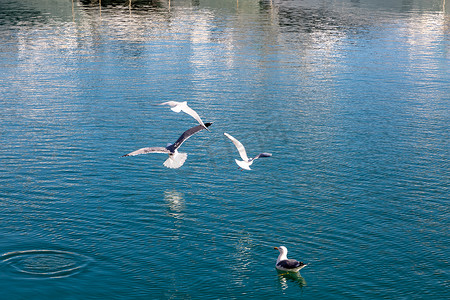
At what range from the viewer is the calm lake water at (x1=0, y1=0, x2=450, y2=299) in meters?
33.5

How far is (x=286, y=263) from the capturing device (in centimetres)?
3259

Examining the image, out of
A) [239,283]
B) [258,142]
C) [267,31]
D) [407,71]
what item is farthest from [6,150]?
[267,31]

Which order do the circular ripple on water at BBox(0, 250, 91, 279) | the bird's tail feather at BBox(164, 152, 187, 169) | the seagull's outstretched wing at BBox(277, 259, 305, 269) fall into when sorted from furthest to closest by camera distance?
the bird's tail feather at BBox(164, 152, 187, 169), the circular ripple on water at BBox(0, 250, 91, 279), the seagull's outstretched wing at BBox(277, 259, 305, 269)

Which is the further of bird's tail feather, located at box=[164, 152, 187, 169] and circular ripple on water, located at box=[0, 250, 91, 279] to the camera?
bird's tail feather, located at box=[164, 152, 187, 169]

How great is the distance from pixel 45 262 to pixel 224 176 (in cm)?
1692

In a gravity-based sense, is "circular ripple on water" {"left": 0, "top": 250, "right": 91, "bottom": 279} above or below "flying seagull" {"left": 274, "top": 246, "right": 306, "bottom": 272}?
below

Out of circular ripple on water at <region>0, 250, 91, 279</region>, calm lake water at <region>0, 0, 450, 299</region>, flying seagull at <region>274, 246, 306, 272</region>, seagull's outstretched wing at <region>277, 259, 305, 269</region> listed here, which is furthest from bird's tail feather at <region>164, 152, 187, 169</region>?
seagull's outstretched wing at <region>277, 259, 305, 269</region>

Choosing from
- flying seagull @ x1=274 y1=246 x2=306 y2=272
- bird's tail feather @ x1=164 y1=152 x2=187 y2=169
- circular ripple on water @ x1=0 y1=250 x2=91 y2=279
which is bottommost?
circular ripple on water @ x1=0 y1=250 x2=91 y2=279

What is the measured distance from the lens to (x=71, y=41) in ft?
370

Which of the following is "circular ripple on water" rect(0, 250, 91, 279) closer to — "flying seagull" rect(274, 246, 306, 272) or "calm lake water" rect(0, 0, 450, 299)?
"calm lake water" rect(0, 0, 450, 299)

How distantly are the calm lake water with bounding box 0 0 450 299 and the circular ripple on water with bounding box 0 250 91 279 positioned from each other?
0.11 meters

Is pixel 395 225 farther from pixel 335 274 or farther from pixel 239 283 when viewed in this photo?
pixel 239 283

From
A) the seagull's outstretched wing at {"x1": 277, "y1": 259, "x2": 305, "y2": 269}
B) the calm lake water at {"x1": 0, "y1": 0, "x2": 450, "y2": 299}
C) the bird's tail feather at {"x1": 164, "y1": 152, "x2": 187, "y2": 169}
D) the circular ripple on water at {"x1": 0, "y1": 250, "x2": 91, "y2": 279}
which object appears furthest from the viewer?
the bird's tail feather at {"x1": 164, "y1": 152, "x2": 187, "y2": 169}

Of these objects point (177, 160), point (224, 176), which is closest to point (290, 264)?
point (177, 160)
